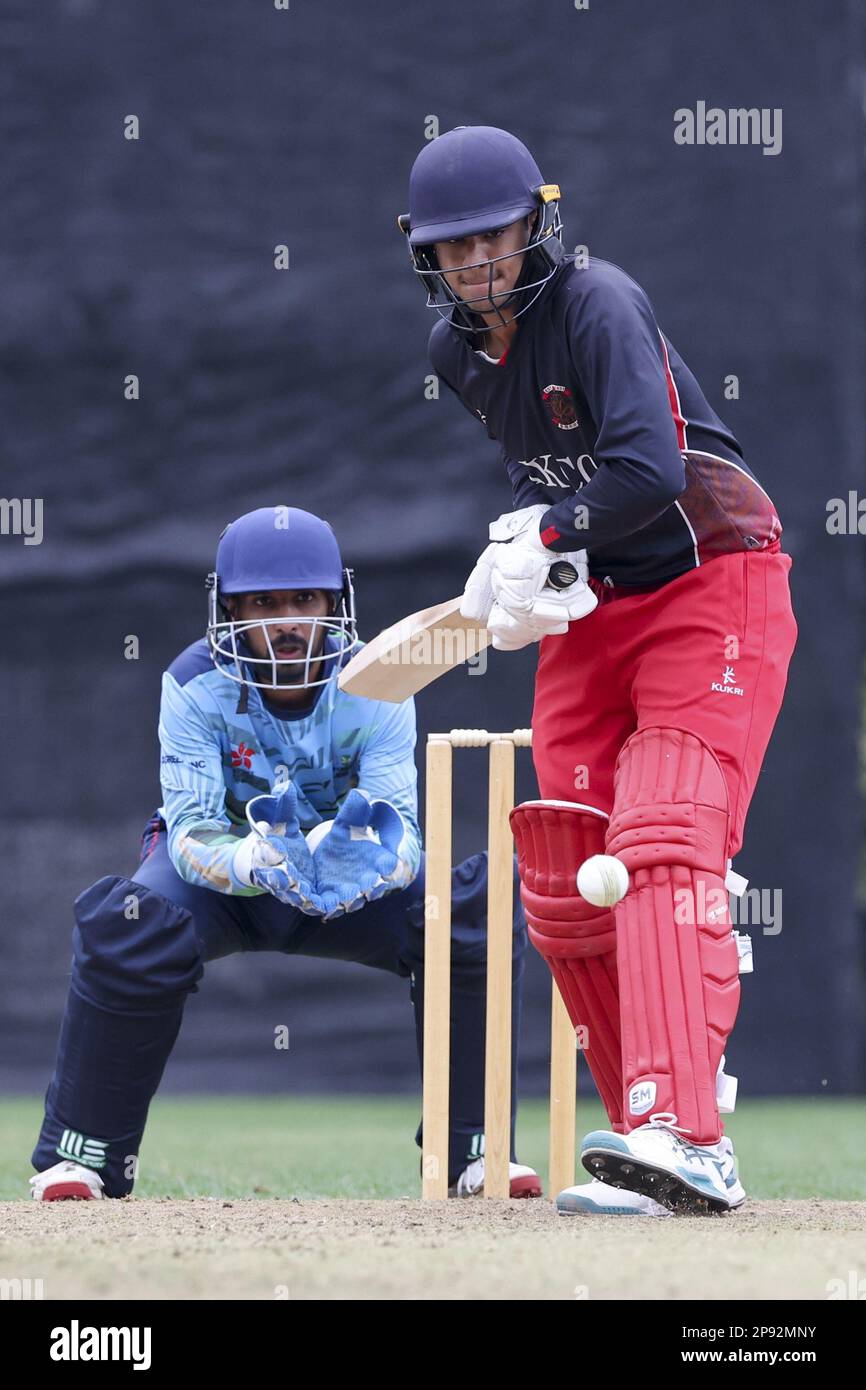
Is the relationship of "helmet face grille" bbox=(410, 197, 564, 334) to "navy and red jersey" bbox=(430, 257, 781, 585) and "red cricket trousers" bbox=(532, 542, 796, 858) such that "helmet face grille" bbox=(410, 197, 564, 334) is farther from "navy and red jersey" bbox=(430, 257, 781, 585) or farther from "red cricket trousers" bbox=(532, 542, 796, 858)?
"red cricket trousers" bbox=(532, 542, 796, 858)

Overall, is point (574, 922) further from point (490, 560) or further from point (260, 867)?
point (260, 867)

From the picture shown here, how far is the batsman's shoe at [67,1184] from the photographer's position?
9.21 feet

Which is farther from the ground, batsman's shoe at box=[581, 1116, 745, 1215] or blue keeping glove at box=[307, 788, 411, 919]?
blue keeping glove at box=[307, 788, 411, 919]

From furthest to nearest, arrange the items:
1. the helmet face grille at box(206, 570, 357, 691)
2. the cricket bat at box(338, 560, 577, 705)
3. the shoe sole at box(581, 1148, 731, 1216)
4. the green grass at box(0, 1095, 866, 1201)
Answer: the green grass at box(0, 1095, 866, 1201), the helmet face grille at box(206, 570, 357, 691), the cricket bat at box(338, 560, 577, 705), the shoe sole at box(581, 1148, 731, 1216)

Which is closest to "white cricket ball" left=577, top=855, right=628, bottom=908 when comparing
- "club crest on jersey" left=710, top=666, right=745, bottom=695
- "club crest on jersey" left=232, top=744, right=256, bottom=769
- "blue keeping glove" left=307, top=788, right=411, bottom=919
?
"club crest on jersey" left=710, top=666, right=745, bottom=695

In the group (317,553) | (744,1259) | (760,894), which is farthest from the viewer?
(760,894)

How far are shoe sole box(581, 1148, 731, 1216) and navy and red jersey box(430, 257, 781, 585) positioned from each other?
724 mm

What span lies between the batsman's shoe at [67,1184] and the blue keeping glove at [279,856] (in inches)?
20.6

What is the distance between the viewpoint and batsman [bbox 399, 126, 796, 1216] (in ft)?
7.08

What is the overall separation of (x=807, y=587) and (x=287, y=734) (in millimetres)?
2310

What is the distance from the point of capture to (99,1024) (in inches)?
112

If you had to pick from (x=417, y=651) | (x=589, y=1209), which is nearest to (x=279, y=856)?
(x=417, y=651)
